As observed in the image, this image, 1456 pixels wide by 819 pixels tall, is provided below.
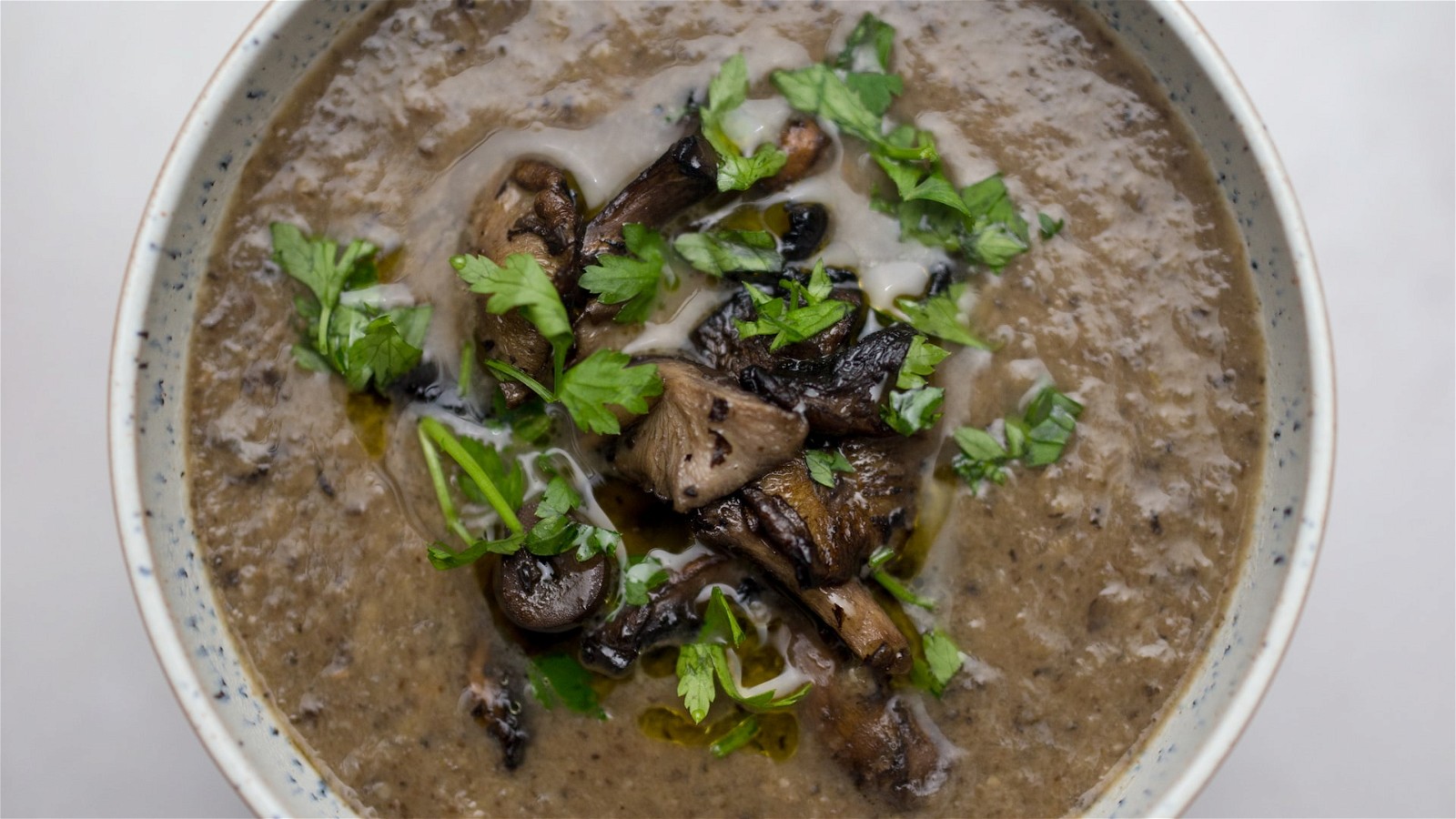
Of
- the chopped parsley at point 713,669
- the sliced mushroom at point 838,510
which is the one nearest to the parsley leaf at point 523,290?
the sliced mushroom at point 838,510

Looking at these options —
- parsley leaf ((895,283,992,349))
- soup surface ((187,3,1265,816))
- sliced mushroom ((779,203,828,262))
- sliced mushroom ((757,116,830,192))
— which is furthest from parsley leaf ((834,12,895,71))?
parsley leaf ((895,283,992,349))

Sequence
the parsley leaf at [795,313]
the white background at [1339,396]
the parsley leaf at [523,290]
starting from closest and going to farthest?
the parsley leaf at [523,290]
the parsley leaf at [795,313]
the white background at [1339,396]

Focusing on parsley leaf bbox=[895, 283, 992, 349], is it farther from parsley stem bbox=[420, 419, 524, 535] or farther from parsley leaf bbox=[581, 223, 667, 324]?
parsley stem bbox=[420, 419, 524, 535]

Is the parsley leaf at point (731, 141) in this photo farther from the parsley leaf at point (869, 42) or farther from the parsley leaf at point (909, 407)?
the parsley leaf at point (909, 407)

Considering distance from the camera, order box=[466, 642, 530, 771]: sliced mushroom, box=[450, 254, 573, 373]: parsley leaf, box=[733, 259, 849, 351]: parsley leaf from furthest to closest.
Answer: box=[466, 642, 530, 771]: sliced mushroom
box=[733, 259, 849, 351]: parsley leaf
box=[450, 254, 573, 373]: parsley leaf

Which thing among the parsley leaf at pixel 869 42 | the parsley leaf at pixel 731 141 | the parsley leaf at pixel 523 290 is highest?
the parsley leaf at pixel 869 42

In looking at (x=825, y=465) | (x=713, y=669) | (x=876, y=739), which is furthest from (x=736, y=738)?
(x=825, y=465)

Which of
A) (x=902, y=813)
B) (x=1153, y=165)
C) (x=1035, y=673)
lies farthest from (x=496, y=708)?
(x=1153, y=165)
